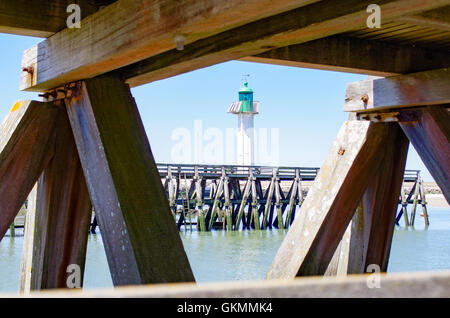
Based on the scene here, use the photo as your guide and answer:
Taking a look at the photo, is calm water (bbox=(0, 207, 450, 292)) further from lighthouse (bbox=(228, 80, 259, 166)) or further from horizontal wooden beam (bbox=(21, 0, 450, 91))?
lighthouse (bbox=(228, 80, 259, 166))

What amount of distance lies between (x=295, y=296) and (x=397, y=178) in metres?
4.08

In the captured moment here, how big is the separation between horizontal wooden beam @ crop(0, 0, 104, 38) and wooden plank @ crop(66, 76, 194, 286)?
1.31 feet

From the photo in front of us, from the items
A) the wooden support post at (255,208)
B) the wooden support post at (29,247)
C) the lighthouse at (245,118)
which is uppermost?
the lighthouse at (245,118)

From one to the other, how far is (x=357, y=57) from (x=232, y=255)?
19.7m

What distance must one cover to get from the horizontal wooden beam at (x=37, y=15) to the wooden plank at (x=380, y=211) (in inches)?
98.0

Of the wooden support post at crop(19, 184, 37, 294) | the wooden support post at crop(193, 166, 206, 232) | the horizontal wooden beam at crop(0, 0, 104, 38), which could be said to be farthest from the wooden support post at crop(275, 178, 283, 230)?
the horizontal wooden beam at crop(0, 0, 104, 38)

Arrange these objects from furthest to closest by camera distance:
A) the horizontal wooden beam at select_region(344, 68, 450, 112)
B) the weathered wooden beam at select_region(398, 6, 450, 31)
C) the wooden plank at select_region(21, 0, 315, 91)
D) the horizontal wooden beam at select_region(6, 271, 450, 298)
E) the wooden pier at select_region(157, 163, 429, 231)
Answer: the wooden pier at select_region(157, 163, 429, 231) < the horizontal wooden beam at select_region(344, 68, 450, 112) < the weathered wooden beam at select_region(398, 6, 450, 31) < the wooden plank at select_region(21, 0, 315, 91) < the horizontal wooden beam at select_region(6, 271, 450, 298)

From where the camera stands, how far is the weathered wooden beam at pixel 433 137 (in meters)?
4.29

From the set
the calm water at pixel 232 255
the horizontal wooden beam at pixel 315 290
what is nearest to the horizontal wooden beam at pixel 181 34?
the horizontal wooden beam at pixel 315 290

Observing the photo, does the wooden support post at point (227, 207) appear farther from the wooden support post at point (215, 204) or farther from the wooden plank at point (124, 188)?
the wooden plank at point (124, 188)

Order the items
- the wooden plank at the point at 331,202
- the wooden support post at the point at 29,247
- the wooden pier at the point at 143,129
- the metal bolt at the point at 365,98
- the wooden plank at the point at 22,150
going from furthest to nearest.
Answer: the metal bolt at the point at 365,98
the wooden plank at the point at 331,202
the wooden support post at the point at 29,247
the wooden plank at the point at 22,150
the wooden pier at the point at 143,129

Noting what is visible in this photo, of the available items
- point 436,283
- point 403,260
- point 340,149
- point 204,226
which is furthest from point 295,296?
point 204,226

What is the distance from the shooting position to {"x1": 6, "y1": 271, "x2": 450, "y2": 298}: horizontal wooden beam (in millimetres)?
816
